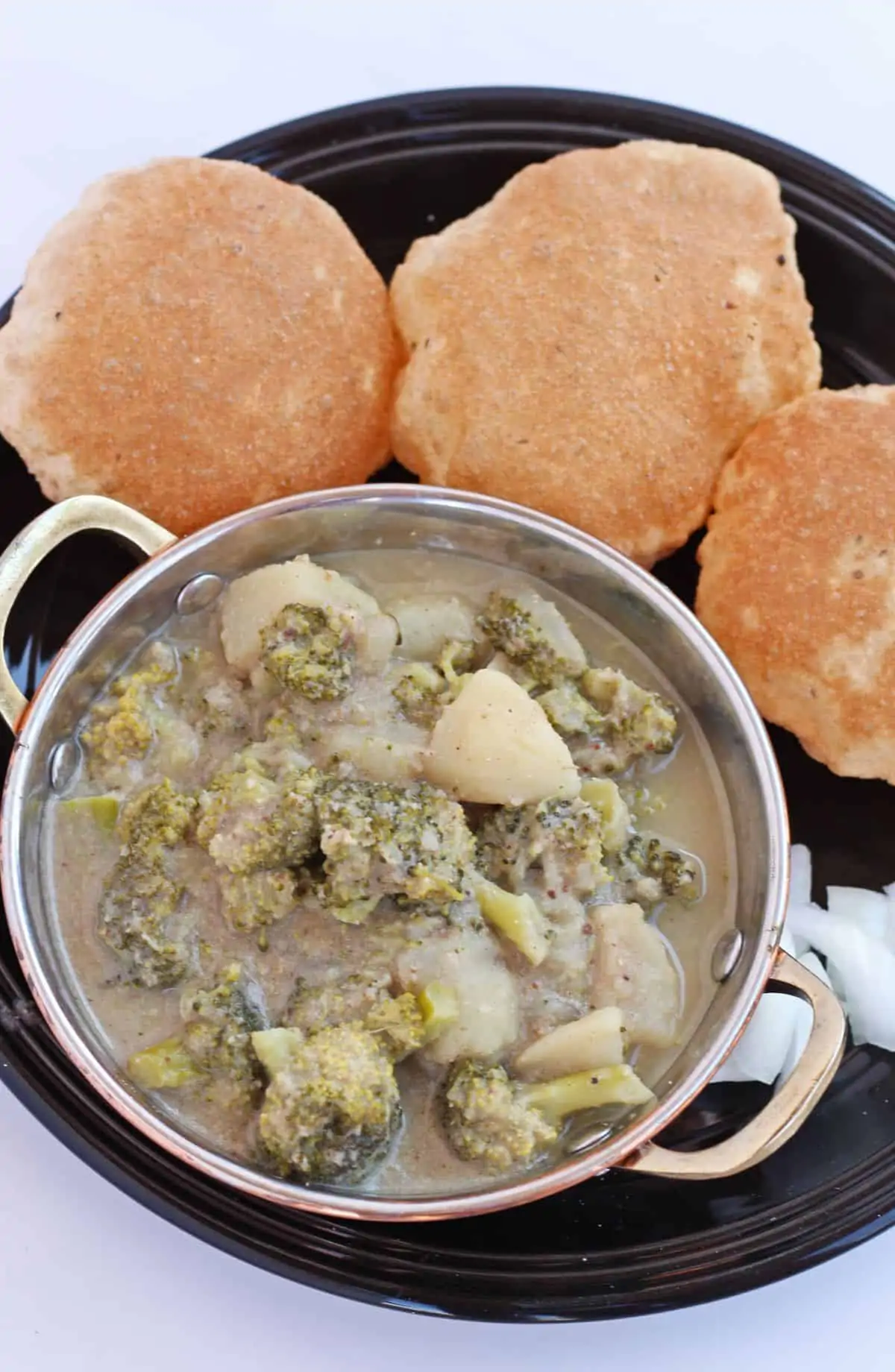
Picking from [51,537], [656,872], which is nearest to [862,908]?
[656,872]

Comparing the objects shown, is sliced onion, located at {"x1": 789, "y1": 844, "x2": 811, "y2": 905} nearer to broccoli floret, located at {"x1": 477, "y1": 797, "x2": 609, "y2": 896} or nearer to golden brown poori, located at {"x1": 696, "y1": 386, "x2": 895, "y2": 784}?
golden brown poori, located at {"x1": 696, "y1": 386, "x2": 895, "y2": 784}

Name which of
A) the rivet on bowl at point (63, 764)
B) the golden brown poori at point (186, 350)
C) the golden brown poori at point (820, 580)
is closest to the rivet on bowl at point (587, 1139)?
the golden brown poori at point (820, 580)

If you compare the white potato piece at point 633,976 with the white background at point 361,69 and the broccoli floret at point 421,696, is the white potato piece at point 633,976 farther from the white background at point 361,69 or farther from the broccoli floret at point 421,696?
the white background at point 361,69

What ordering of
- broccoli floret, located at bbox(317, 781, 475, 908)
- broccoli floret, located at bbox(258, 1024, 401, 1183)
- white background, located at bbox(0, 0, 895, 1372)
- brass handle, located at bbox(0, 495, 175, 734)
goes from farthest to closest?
1. white background, located at bbox(0, 0, 895, 1372)
2. brass handle, located at bbox(0, 495, 175, 734)
3. broccoli floret, located at bbox(317, 781, 475, 908)
4. broccoli floret, located at bbox(258, 1024, 401, 1183)

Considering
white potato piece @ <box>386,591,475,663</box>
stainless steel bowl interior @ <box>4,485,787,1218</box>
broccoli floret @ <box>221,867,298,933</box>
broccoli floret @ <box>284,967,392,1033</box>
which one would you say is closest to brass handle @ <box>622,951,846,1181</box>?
stainless steel bowl interior @ <box>4,485,787,1218</box>

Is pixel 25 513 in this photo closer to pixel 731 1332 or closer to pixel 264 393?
pixel 264 393

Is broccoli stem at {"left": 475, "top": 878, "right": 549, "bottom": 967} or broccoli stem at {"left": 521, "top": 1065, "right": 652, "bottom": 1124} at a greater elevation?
broccoli stem at {"left": 475, "top": 878, "right": 549, "bottom": 967}
